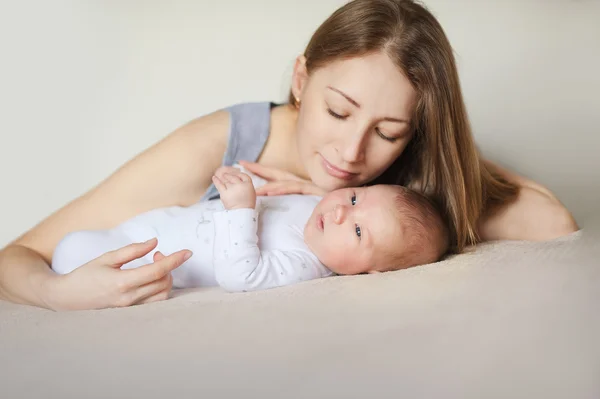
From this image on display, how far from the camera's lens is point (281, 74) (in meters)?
2.74

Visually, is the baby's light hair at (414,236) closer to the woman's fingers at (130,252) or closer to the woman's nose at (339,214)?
the woman's nose at (339,214)

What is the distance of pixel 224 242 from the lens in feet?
5.05

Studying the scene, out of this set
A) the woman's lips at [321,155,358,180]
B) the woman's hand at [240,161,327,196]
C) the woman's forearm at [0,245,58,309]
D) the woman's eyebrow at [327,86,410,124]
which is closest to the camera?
the woman's forearm at [0,245,58,309]

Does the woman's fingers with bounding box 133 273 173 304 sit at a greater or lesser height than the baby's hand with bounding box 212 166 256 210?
lesser

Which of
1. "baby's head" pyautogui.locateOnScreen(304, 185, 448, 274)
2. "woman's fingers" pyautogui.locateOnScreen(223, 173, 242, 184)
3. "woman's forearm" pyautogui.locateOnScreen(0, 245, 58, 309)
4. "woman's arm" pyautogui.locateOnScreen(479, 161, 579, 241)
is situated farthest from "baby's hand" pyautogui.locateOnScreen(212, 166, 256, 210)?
"woman's arm" pyautogui.locateOnScreen(479, 161, 579, 241)

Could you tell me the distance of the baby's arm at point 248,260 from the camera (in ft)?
4.92

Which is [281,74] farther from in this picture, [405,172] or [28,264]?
[28,264]

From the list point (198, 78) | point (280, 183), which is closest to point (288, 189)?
point (280, 183)

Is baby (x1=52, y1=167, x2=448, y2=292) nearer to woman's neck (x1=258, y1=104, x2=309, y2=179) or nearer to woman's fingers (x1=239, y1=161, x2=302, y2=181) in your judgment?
woman's fingers (x1=239, y1=161, x2=302, y2=181)

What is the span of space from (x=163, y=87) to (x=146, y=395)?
1.99 m

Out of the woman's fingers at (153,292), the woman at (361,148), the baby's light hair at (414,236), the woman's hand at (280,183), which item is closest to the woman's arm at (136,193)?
the woman at (361,148)

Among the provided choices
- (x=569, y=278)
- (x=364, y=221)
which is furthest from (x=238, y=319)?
(x=569, y=278)

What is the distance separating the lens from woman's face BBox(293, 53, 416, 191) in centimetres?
169

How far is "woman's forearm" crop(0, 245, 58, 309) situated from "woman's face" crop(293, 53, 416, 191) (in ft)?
2.28
